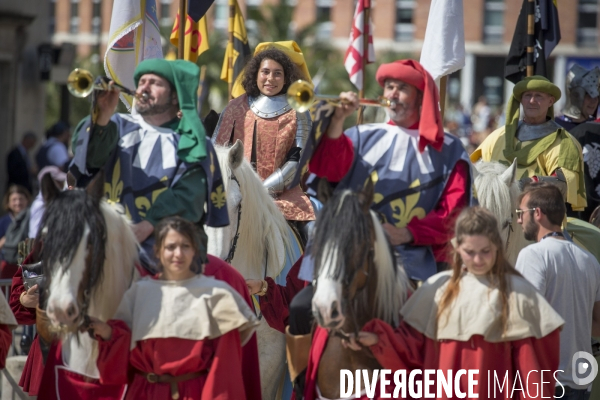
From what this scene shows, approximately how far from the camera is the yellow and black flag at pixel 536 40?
8656 mm

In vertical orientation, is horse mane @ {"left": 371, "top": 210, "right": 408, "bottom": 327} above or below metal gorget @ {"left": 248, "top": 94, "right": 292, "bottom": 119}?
below

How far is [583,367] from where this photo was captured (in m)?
5.61

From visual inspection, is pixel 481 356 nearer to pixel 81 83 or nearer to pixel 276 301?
pixel 276 301

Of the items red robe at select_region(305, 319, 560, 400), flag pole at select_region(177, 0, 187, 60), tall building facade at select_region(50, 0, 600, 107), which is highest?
tall building facade at select_region(50, 0, 600, 107)

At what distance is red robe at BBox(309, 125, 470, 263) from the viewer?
500 centimetres

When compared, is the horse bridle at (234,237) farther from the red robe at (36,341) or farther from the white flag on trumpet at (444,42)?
the white flag on trumpet at (444,42)

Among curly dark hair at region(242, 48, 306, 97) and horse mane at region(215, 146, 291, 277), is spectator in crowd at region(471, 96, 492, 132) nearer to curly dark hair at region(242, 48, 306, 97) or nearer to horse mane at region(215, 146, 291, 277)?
curly dark hair at region(242, 48, 306, 97)

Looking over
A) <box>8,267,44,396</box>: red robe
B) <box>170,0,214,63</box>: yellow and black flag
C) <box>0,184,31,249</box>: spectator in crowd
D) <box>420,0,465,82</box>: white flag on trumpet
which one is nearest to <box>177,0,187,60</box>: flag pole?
<box>170,0,214,63</box>: yellow and black flag

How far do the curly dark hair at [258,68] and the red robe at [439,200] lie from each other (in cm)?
Answer: 238

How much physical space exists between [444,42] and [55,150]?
8292 mm

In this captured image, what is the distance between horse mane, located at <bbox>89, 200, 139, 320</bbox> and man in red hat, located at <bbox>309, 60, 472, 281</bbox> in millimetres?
924

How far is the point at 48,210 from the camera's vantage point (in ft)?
15.3

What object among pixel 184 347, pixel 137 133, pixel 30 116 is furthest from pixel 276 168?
pixel 30 116

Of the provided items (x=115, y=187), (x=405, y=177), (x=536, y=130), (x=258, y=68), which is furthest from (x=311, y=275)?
(x=536, y=130)
